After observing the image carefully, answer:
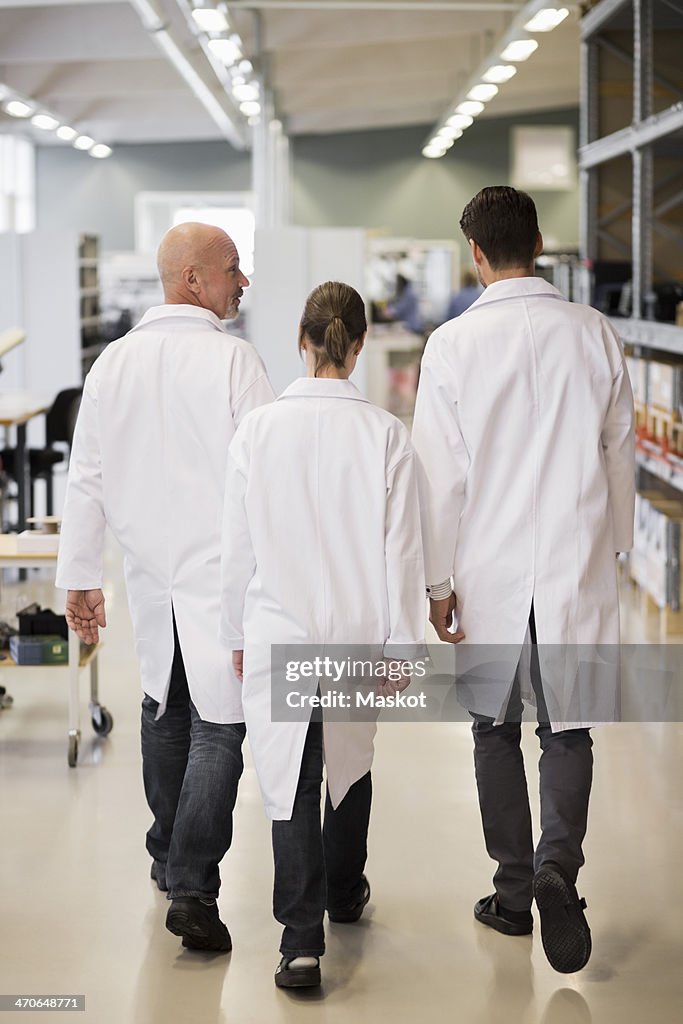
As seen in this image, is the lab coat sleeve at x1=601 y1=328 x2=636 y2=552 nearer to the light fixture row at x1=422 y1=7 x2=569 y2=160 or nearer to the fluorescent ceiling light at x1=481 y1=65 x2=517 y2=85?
the light fixture row at x1=422 y1=7 x2=569 y2=160

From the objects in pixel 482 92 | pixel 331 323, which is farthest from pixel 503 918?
pixel 482 92

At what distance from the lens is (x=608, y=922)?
124 inches

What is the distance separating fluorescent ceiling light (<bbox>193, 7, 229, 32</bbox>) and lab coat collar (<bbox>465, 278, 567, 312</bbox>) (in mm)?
5504

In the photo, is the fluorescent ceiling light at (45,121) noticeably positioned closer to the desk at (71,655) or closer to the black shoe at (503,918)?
the desk at (71,655)

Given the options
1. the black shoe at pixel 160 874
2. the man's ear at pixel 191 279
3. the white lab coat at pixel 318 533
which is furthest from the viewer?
the black shoe at pixel 160 874

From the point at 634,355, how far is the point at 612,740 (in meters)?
3.75

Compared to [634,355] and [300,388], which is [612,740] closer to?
[300,388]

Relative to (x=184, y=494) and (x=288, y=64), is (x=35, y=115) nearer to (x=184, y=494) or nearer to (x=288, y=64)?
(x=288, y=64)

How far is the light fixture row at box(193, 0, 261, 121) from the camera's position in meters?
7.80

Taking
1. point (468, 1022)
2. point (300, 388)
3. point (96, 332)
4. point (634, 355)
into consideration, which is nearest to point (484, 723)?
point (468, 1022)

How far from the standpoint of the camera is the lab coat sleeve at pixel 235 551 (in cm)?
272

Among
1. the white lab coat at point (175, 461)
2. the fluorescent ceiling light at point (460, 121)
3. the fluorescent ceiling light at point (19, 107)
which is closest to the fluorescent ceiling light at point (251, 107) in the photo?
the fluorescent ceiling light at point (460, 121)

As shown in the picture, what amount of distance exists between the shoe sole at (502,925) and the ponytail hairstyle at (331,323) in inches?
55.6

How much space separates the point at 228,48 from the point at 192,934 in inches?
284
